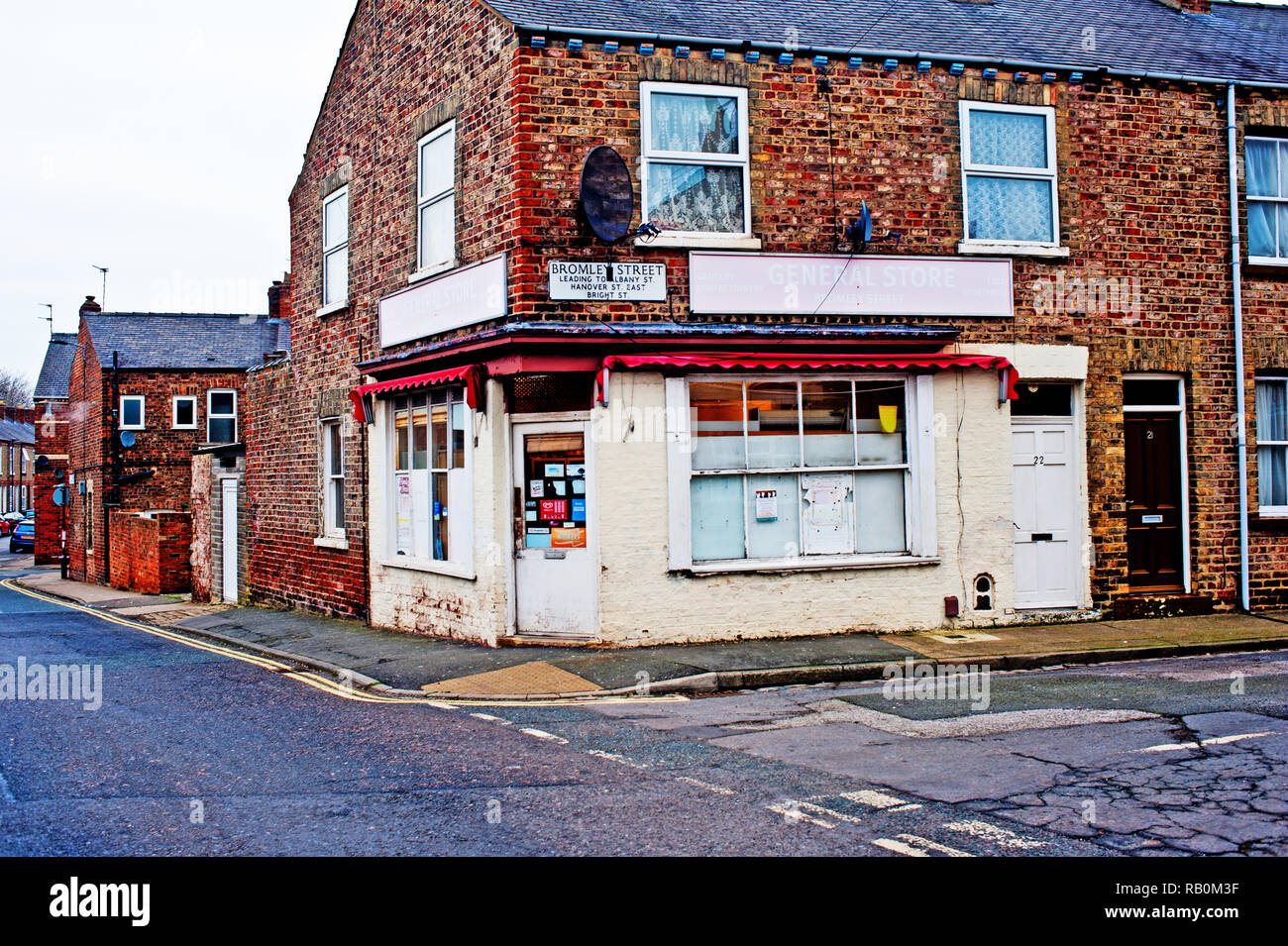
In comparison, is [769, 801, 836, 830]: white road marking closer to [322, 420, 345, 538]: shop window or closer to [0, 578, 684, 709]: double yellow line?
[0, 578, 684, 709]: double yellow line

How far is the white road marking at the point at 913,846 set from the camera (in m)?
5.06

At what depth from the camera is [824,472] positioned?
12.4 meters

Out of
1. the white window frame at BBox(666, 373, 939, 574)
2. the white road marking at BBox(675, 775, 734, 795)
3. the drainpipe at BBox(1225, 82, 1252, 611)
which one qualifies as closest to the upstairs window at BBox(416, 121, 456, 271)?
the white window frame at BBox(666, 373, 939, 574)

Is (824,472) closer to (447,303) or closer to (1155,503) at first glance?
(1155,503)

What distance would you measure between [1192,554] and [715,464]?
6240 mm

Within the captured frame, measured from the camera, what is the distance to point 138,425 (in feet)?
111

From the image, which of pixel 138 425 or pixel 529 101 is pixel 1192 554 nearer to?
pixel 529 101

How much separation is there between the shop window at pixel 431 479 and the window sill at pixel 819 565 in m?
2.82

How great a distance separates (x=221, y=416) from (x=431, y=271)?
23858mm

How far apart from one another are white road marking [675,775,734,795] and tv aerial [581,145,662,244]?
6604 mm

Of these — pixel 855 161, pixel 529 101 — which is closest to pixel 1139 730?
pixel 855 161

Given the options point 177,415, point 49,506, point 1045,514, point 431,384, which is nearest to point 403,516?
point 431,384

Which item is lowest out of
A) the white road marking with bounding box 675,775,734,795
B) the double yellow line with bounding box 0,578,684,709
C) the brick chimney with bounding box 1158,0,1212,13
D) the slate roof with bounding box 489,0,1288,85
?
the double yellow line with bounding box 0,578,684,709

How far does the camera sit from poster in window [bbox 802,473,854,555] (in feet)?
40.6
